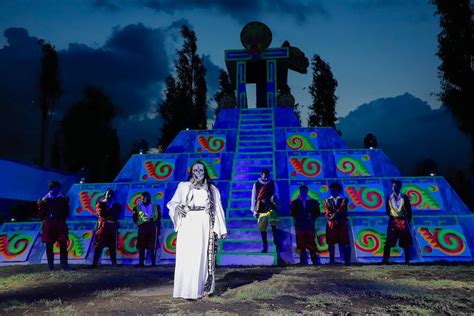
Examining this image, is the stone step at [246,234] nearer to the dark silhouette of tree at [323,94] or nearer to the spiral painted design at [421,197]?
the spiral painted design at [421,197]

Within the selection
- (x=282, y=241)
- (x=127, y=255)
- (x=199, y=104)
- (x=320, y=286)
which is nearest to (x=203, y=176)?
(x=320, y=286)

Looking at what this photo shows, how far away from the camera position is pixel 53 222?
749 cm

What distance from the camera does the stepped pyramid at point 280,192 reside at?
331 inches

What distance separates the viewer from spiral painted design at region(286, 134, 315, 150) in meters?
12.4

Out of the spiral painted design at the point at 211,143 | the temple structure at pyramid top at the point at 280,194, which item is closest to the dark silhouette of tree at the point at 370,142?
the temple structure at pyramid top at the point at 280,194

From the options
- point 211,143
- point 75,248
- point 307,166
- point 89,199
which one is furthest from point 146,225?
point 307,166

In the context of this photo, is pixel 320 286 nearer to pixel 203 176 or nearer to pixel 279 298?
pixel 279 298

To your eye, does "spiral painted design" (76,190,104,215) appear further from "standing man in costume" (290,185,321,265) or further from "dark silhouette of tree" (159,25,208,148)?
"dark silhouette of tree" (159,25,208,148)

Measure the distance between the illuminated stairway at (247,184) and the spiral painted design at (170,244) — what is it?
125cm

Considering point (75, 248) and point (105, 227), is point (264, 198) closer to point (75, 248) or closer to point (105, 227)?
point (105, 227)

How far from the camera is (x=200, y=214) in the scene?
4844mm

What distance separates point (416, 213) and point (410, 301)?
593 centimetres

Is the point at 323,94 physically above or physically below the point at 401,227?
above

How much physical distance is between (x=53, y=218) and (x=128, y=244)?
6.68 feet
